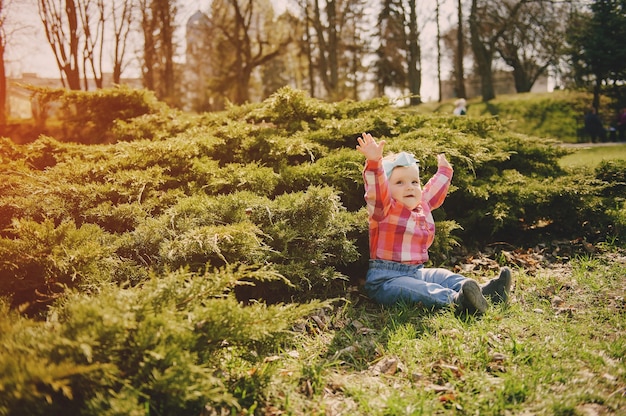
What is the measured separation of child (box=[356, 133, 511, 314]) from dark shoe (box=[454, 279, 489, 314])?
0.14m

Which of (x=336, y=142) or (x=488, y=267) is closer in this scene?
(x=488, y=267)

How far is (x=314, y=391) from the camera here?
262 centimetres

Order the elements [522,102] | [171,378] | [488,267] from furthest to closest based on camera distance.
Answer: [522,102], [488,267], [171,378]

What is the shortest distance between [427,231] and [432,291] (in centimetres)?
56

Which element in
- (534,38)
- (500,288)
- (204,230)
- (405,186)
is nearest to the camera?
(204,230)

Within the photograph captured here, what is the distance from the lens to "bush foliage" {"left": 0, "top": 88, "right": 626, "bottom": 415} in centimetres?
202

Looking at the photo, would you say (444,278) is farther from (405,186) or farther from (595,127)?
(595,127)

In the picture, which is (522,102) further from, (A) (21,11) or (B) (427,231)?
(A) (21,11)

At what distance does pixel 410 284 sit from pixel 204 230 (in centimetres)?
173

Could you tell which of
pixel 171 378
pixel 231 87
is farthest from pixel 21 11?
pixel 171 378

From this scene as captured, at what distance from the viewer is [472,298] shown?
333 centimetres

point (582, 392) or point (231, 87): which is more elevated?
point (231, 87)

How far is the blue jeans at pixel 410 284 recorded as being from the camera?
3564 millimetres

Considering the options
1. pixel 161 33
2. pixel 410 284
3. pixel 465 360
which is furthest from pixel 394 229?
pixel 161 33
